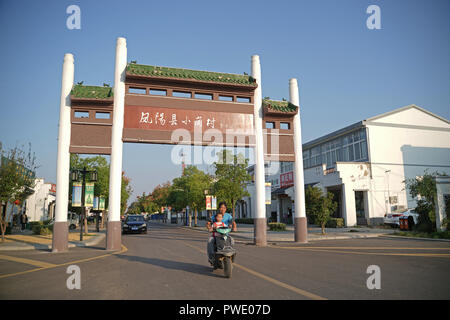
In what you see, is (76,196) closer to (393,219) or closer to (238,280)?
(238,280)

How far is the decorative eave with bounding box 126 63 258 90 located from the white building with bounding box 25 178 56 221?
34.5 m

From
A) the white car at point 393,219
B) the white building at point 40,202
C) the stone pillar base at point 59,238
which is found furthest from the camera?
the white building at point 40,202

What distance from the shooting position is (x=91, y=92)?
1470cm

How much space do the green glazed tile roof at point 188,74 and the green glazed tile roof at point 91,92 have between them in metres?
1.43

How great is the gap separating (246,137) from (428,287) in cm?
1129

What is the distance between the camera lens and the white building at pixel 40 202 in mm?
43259

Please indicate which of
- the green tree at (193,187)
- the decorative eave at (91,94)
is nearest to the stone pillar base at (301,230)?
the decorative eave at (91,94)

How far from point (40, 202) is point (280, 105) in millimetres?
41160

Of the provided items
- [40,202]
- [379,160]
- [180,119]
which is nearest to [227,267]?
[180,119]

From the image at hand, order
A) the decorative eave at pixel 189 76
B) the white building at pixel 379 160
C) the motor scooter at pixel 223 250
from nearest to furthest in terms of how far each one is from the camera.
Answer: the motor scooter at pixel 223 250 < the decorative eave at pixel 189 76 < the white building at pixel 379 160

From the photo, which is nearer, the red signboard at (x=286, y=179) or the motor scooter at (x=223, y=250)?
the motor scooter at (x=223, y=250)

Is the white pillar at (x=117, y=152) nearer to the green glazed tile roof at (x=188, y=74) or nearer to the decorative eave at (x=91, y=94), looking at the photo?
the decorative eave at (x=91, y=94)
